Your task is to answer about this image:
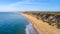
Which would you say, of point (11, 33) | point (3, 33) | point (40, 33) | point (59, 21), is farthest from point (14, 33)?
point (59, 21)

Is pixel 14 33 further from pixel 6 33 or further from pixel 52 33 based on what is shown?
pixel 52 33

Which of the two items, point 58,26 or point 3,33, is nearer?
point 58,26

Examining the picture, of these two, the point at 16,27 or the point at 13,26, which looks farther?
the point at 13,26

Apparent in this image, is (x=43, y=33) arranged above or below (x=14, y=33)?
below

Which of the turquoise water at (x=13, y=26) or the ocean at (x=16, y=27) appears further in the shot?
the turquoise water at (x=13, y=26)

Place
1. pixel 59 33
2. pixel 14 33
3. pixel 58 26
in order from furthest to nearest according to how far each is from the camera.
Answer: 1. pixel 14 33
2. pixel 58 26
3. pixel 59 33

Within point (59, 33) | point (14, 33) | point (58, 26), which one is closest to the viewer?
point (59, 33)

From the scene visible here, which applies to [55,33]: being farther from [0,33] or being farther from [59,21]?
[0,33]

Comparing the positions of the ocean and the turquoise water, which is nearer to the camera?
the ocean

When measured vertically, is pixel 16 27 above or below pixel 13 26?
below
